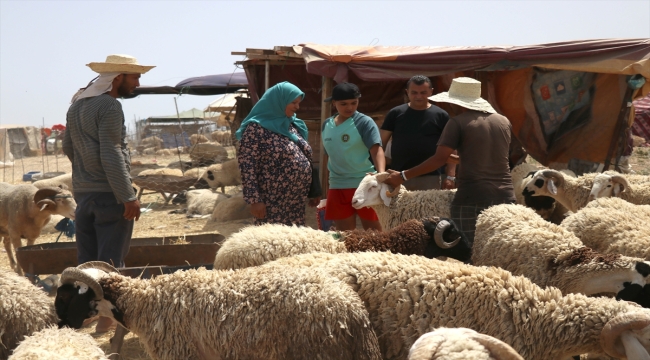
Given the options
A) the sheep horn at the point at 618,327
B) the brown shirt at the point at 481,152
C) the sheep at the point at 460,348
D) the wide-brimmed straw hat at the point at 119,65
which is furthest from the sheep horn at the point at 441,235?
the wide-brimmed straw hat at the point at 119,65

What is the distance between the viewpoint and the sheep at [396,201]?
5.61 metres

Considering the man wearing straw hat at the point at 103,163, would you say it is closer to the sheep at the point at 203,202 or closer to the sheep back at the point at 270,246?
the sheep back at the point at 270,246

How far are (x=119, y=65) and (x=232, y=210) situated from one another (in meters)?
7.23

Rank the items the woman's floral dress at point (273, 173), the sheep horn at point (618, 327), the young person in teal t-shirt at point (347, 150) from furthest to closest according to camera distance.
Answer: the young person in teal t-shirt at point (347, 150), the woman's floral dress at point (273, 173), the sheep horn at point (618, 327)

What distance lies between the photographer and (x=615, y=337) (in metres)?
2.87

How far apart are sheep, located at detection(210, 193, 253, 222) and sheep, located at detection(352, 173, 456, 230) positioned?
21.6ft

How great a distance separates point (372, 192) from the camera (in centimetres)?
571

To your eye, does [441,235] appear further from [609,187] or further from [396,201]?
[609,187]

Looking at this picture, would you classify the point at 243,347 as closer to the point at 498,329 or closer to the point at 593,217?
Result: the point at 498,329

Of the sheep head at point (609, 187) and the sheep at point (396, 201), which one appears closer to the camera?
the sheep at point (396, 201)

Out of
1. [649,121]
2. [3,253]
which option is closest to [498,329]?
[3,253]

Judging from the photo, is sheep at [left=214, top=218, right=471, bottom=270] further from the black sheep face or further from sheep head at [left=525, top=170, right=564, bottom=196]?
sheep head at [left=525, top=170, right=564, bottom=196]

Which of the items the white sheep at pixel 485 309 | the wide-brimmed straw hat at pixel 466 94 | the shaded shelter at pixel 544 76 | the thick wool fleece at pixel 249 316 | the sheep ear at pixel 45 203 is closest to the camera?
the white sheep at pixel 485 309

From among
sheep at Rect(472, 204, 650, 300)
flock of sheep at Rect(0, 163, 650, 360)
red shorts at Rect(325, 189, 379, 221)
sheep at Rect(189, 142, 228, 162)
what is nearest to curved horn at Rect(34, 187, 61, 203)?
red shorts at Rect(325, 189, 379, 221)
